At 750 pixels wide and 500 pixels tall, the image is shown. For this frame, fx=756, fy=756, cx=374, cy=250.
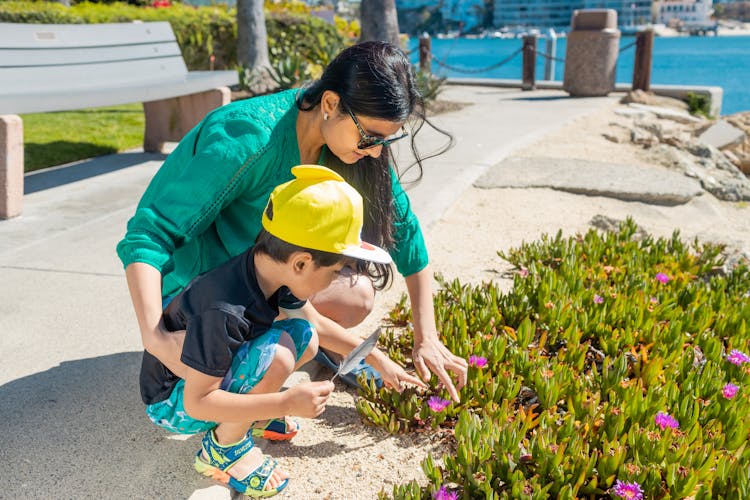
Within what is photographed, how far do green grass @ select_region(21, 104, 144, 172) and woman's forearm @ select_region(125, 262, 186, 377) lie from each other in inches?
174

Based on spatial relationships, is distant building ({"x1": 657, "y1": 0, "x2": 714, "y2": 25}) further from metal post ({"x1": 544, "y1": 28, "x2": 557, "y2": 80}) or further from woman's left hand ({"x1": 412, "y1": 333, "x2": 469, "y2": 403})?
woman's left hand ({"x1": 412, "y1": 333, "x2": 469, "y2": 403})

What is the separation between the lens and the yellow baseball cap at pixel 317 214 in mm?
1748

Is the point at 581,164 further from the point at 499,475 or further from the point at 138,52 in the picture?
the point at 499,475

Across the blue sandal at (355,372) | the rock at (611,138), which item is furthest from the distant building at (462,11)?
the blue sandal at (355,372)

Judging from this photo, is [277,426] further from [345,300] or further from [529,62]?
[529,62]

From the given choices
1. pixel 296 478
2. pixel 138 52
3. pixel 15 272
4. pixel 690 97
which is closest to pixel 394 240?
pixel 296 478

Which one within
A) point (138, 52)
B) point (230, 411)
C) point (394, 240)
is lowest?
point (230, 411)

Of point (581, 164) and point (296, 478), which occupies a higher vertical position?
point (581, 164)

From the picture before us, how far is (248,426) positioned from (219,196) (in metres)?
0.64

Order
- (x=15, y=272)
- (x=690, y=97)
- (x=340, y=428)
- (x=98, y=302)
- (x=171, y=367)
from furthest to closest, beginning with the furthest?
(x=690, y=97) → (x=15, y=272) → (x=98, y=302) → (x=340, y=428) → (x=171, y=367)

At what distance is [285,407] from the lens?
1.81 metres

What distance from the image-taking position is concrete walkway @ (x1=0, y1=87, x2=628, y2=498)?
7.00 feet

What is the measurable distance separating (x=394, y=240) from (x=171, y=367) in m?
0.89

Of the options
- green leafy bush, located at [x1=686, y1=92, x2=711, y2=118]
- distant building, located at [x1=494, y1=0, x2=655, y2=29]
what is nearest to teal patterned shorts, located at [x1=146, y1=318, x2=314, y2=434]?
green leafy bush, located at [x1=686, y1=92, x2=711, y2=118]
